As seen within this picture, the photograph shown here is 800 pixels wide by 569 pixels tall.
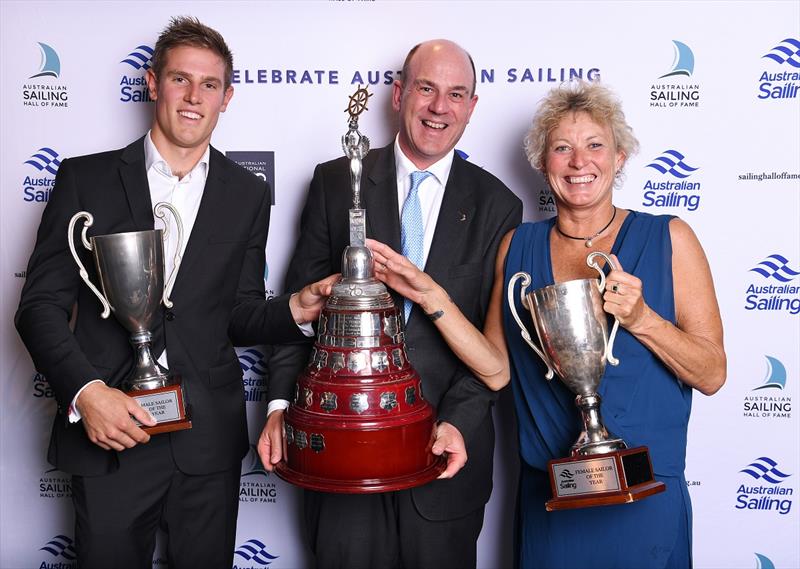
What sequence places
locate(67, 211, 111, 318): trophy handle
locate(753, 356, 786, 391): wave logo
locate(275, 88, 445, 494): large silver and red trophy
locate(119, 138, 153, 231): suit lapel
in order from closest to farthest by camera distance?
locate(275, 88, 445, 494): large silver and red trophy, locate(67, 211, 111, 318): trophy handle, locate(119, 138, 153, 231): suit lapel, locate(753, 356, 786, 391): wave logo

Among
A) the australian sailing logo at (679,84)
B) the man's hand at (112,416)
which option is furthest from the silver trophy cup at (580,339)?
the australian sailing logo at (679,84)

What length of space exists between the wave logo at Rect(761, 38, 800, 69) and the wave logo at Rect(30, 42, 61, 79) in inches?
105

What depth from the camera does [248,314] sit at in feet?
8.14

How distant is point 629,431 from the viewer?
2160 mm

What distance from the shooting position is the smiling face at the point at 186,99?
8.00 ft

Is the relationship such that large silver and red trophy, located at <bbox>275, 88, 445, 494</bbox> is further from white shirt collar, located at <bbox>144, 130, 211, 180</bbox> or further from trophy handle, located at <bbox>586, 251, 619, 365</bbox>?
white shirt collar, located at <bbox>144, 130, 211, 180</bbox>

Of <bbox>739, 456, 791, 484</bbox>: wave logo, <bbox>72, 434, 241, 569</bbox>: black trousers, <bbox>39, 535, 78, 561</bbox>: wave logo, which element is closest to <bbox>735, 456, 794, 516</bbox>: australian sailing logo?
<bbox>739, 456, 791, 484</bbox>: wave logo

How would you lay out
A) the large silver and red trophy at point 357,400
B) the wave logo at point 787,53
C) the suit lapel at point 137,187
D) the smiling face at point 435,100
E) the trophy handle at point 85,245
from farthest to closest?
1. the wave logo at point 787,53
2. the smiling face at point 435,100
3. the suit lapel at point 137,187
4. the trophy handle at point 85,245
5. the large silver and red trophy at point 357,400

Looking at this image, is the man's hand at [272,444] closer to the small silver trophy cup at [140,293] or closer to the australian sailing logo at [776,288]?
the small silver trophy cup at [140,293]

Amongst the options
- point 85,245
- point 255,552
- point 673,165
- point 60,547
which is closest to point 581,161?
point 673,165

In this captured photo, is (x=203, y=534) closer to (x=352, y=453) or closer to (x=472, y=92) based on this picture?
(x=352, y=453)

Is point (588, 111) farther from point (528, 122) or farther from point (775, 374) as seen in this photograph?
point (775, 374)

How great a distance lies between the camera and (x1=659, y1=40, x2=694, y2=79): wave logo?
3020 mm

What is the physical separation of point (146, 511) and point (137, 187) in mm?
954
